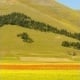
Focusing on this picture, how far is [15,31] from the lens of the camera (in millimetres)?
126938

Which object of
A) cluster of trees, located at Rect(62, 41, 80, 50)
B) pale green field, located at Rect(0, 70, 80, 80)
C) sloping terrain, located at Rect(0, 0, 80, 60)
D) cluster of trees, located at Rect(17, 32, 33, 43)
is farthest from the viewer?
cluster of trees, located at Rect(17, 32, 33, 43)

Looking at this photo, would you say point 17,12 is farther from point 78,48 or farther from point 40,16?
point 78,48

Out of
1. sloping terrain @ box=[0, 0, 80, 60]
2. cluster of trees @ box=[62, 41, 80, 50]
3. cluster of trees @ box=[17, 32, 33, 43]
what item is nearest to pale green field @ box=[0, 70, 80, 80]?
sloping terrain @ box=[0, 0, 80, 60]

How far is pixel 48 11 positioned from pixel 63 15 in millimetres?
7711

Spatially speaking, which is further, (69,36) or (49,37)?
(69,36)

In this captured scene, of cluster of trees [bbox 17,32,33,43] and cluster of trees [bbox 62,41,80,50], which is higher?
cluster of trees [bbox 17,32,33,43]

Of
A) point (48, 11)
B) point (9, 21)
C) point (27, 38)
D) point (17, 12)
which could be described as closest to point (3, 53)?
point (27, 38)

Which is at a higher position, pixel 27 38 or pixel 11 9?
pixel 11 9

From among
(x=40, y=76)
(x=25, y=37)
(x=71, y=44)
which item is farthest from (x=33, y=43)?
(x=40, y=76)

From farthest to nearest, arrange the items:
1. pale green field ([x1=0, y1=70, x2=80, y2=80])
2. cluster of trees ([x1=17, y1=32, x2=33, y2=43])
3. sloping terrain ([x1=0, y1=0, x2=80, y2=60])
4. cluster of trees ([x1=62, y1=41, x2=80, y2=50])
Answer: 1. cluster of trees ([x1=17, y1=32, x2=33, y2=43])
2. cluster of trees ([x1=62, y1=41, x2=80, y2=50])
3. sloping terrain ([x1=0, y1=0, x2=80, y2=60])
4. pale green field ([x1=0, y1=70, x2=80, y2=80])

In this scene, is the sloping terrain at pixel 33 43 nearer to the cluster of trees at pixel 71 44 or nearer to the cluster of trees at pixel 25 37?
the cluster of trees at pixel 25 37

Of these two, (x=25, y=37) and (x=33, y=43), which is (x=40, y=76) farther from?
(x=25, y=37)

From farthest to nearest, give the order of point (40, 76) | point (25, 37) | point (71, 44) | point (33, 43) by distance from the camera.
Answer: point (71, 44), point (25, 37), point (33, 43), point (40, 76)

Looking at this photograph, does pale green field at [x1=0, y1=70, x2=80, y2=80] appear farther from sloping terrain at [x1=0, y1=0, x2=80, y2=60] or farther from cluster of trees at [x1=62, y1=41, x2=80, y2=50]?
cluster of trees at [x1=62, y1=41, x2=80, y2=50]
